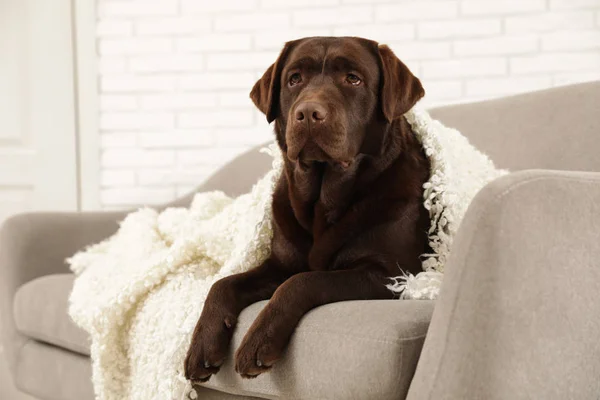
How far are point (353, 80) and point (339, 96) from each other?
8 cm

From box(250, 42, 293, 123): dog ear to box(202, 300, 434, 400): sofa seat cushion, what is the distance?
0.58 meters

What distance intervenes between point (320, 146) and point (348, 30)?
1689 millimetres

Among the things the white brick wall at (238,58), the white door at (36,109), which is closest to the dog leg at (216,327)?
the white brick wall at (238,58)

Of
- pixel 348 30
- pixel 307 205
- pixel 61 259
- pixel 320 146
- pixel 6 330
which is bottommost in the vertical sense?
Answer: pixel 6 330

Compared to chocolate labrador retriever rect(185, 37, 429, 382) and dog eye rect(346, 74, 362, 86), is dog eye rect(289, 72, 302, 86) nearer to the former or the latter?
chocolate labrador retriever rect(185, 37, 429, 382)

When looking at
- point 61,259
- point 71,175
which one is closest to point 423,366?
point 61,259

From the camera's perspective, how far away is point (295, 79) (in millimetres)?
1701

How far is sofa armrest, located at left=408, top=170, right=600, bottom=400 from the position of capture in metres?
1.10

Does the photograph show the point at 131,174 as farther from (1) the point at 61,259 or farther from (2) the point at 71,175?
(1) the point at 61,259

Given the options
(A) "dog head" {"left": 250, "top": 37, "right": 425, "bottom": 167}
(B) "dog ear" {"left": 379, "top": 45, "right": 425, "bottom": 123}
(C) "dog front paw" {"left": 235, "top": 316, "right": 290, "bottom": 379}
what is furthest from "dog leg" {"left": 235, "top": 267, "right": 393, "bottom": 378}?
(B) "dog ear" {"left": 379, "top": 45, "right": 425, "bottom": 123}

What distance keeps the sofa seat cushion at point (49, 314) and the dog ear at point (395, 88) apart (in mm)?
1088

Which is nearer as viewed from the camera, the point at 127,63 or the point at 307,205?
the point at 307,205

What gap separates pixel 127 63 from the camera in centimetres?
355

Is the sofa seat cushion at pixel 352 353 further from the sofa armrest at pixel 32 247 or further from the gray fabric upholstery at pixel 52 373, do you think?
the sofa armrest at pixel 32 247
